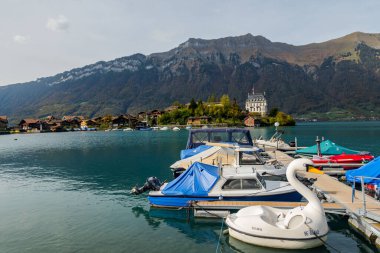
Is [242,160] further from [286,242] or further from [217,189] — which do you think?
[286,242]

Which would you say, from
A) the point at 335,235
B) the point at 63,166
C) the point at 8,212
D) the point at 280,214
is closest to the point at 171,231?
the point at 280,214

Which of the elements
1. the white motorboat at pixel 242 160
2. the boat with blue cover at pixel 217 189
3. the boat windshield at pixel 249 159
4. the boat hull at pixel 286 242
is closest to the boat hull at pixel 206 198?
the boat with blue cover at pixel 217 189

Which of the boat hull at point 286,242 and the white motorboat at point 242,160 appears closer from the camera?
the boat hull at point 286,242

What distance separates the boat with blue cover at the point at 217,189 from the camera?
20.6 m

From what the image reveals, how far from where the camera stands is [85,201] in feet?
91.7

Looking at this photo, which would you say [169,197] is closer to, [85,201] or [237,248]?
[237,248]

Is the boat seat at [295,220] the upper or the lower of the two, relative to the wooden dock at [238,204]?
upper

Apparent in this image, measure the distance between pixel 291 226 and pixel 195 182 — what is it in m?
8.67

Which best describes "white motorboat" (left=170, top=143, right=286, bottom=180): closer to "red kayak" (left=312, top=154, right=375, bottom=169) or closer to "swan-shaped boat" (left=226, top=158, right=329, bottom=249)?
"swan-shaped boat" (left=226, top=158, right=329, bottom=249)

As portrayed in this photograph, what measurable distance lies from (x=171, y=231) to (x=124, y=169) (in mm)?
29041

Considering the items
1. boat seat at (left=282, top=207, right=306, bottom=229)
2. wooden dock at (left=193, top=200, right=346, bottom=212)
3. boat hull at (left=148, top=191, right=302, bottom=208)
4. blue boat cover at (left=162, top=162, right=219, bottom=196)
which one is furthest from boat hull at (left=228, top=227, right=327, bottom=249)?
blue boat cover at (left=162, top=162, right=219, bottom=196)

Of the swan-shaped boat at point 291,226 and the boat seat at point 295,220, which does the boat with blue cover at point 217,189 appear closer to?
the swan-shaped boat at point 291,226

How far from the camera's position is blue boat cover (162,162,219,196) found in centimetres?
2138

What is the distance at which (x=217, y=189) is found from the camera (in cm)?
2109
